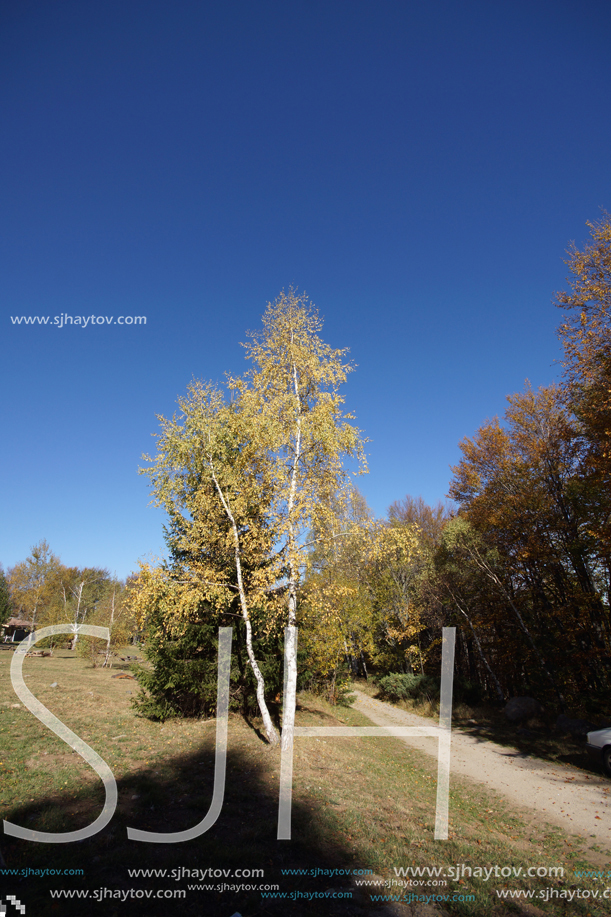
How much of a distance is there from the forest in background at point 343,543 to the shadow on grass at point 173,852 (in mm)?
3466

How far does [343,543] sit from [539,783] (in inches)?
292

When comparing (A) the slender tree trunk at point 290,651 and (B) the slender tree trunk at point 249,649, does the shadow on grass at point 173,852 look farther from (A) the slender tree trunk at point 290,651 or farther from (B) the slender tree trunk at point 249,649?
(B) the slender tree trunk at point 249,649

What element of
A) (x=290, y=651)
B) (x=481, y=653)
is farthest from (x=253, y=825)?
(x=481, y=653)

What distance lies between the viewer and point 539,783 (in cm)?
983

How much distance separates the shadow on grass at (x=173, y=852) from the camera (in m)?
4.19

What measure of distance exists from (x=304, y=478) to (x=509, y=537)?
13.3 meters

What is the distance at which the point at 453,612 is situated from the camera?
2333 cm

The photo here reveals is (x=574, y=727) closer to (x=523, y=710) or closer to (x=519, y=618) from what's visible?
(x=523, y=710)

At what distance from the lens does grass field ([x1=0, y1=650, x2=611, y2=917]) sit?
4.48 metres

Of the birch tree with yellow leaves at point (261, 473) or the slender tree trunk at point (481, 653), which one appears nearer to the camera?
the birch tree with yellow leaves at point (261, 473)

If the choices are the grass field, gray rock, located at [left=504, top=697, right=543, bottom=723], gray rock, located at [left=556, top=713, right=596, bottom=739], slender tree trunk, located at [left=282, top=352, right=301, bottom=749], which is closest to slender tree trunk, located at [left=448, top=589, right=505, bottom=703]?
gray rock, located at [left=504, top=697, right=543, bottom=723]

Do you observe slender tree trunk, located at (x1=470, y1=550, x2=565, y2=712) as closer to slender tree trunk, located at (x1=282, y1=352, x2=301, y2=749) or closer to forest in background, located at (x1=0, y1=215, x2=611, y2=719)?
forest in background, located at (x1=0, y1=215, x2=611, y2=719)

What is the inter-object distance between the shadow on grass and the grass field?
0.02 meters

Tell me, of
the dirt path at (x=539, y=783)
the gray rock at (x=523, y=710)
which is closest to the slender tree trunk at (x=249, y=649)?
the dirt path at (x=539, y=783)
